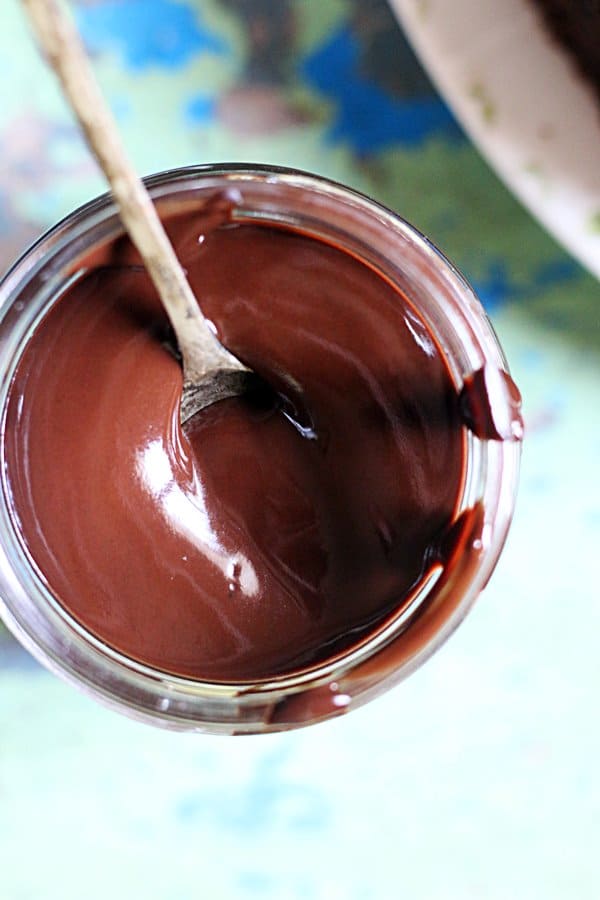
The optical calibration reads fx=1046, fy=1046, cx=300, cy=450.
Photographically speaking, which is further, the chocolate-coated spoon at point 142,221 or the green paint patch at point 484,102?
the green paint patch at point 484,102

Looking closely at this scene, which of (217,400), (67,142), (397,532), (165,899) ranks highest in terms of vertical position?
(67,142)

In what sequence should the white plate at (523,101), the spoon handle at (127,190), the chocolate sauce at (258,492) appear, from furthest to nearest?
the white plate at (523,101) < the chocolate sauce at (258,492) < the spoon handle at (127,190)

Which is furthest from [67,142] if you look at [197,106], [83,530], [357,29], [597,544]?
[597,544]

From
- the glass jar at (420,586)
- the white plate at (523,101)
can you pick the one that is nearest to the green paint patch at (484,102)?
the white plate at (523,101)

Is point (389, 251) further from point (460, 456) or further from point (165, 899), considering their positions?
point (165, 899)

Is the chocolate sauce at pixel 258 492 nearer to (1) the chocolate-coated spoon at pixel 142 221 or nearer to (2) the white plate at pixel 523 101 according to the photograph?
(1) the chocolate-coated spoon at pixel 142 221

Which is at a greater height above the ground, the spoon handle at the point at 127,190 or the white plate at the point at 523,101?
the white plate at the point at 523,101

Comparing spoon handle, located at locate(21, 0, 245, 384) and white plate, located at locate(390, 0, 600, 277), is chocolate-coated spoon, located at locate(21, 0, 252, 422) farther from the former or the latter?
white plate, located at locate(390, 0, 600, 277)

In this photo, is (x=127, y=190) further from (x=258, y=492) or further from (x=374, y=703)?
(x=374, y=703)
